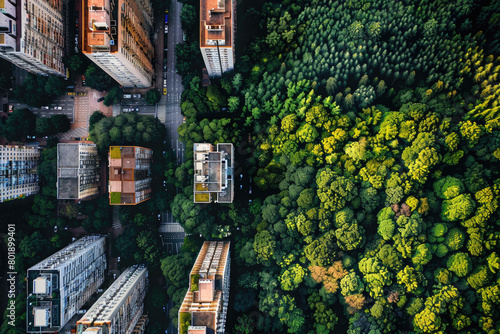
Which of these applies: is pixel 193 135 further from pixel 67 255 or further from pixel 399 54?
pixel 399 54

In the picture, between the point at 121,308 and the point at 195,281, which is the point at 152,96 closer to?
the point at 195,281

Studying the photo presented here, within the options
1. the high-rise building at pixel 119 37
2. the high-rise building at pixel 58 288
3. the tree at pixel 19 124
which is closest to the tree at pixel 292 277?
the high-rise building at pixel 58 288

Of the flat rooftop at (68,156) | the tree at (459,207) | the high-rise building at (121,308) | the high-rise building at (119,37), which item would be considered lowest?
the high-rise building at (121,308)

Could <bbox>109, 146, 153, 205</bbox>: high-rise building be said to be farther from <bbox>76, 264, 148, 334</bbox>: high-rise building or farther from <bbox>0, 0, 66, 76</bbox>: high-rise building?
<bbox>0, 0, 66, 76</bbox>: high-rise building

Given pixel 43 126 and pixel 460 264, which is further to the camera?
pixel 43 126

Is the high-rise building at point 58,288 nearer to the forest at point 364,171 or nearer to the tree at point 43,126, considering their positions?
the forest at point 364,171

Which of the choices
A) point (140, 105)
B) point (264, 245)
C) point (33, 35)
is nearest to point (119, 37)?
point (33, 35)
